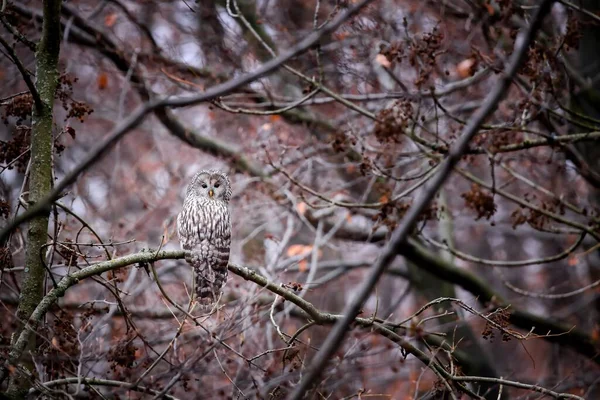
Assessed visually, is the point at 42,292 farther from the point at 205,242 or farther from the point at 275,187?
the point at 275,187

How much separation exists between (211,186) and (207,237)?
81 cm

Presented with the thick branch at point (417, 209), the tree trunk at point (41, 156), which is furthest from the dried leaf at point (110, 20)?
the thick branch at point (417, 209)

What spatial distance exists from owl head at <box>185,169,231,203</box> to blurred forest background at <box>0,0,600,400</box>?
0.44 meters

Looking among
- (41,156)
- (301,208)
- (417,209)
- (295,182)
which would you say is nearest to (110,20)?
(301,208)

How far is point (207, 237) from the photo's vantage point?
523cm

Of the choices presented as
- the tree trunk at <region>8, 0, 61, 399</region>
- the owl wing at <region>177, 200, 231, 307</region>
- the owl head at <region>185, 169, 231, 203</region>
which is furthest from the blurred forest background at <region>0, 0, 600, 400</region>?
the owl head at <region>185, 169, 231, 203</region>

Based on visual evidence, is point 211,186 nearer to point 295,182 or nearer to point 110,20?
point 295,182

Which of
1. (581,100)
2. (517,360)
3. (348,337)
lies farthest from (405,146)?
(517,360)

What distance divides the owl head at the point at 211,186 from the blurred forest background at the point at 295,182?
440mm

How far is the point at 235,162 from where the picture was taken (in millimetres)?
7941

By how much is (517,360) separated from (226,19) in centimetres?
1126

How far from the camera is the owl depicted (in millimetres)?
5090

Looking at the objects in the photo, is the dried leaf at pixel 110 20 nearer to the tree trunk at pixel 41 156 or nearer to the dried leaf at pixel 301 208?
the dried leaf at pixel 301 208

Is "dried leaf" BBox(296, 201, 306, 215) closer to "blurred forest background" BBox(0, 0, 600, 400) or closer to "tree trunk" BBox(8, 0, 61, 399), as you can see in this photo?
"blurred forest background" BBox(0, 0, 600, 400)
